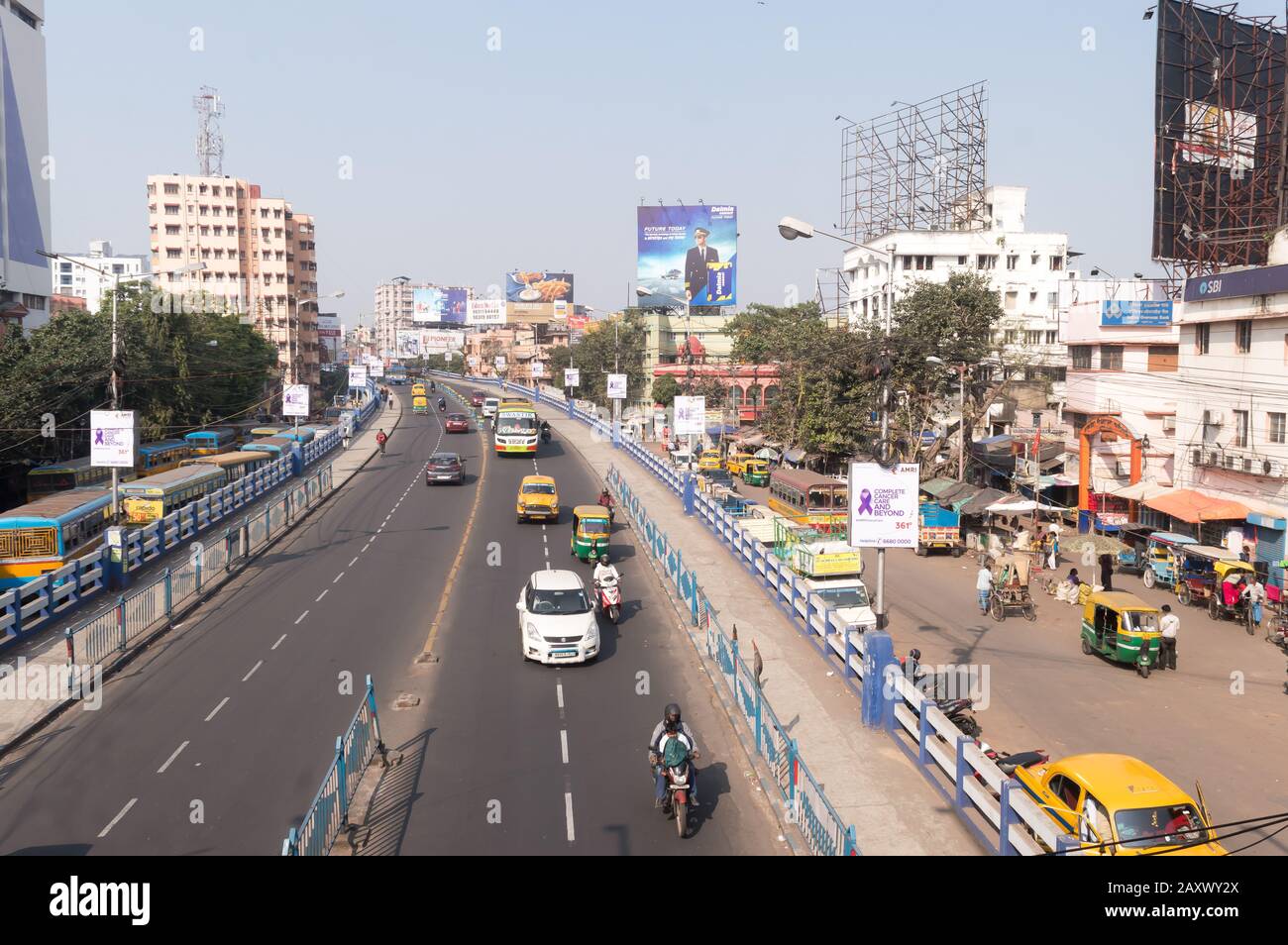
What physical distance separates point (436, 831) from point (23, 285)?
8413 centimetres

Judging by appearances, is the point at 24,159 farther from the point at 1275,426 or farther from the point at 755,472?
the point at 1275,426

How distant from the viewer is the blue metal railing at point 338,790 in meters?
10.1

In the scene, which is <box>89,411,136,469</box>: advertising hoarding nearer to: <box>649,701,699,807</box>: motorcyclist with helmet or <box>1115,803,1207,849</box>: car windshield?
<box>649,701,699,807</box>: motorcyclist with helmet

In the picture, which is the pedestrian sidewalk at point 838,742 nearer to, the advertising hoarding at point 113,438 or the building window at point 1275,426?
the advertising hoarding at point 113,438

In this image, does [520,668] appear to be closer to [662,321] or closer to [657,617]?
[657,617]

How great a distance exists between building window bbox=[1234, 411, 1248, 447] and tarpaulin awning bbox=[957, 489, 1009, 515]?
303 inches

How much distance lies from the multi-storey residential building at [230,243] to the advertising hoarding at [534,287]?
7313 cm

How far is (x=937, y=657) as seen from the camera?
2178cm

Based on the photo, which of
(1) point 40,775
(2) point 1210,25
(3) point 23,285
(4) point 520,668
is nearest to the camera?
(1) point 40,775

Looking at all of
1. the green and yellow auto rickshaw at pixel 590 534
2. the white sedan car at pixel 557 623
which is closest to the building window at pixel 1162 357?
the green and yellow auto rickshaw at pixel 590 534

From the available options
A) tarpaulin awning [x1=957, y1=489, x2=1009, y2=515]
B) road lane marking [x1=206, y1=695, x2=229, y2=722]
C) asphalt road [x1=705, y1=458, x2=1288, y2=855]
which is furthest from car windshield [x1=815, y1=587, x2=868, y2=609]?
tarpaulin awning [x1=957, y1=489, x2=1009, y2=515]

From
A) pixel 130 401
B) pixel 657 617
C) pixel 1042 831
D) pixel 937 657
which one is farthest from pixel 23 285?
pixel 1042 831

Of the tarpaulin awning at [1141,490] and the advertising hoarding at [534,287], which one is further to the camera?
the advertising hoarding at [534,287]
